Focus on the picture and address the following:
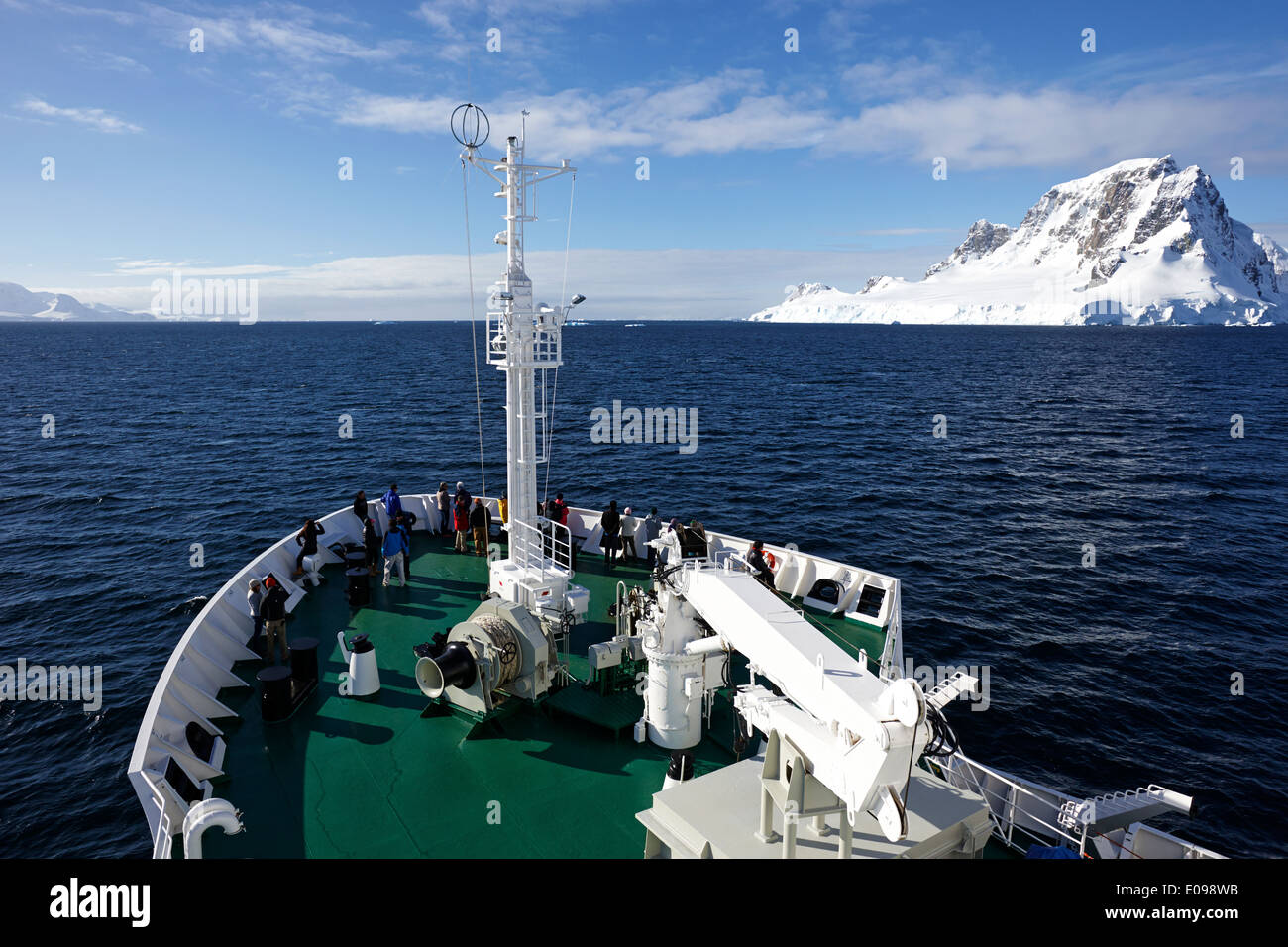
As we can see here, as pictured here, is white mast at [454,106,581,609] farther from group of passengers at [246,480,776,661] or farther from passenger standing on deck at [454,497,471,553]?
passenger standing on deck at [454,497,471,553]

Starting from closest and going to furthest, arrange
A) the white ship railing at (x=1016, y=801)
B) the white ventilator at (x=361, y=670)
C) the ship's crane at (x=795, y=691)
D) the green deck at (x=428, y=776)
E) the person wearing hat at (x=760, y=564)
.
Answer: the ship's crane at (x=795, y=691) → the green deck at (x=428, y=776) → the white ship railing at (x=1016, y=801) → the white ventilator at (x=361, y=670) → the person wearing hat at (x=760, y=564)

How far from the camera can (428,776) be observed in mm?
12281

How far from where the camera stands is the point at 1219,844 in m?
17.5

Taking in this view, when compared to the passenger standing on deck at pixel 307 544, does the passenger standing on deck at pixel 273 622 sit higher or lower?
lower

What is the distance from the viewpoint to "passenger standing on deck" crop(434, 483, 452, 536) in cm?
2311

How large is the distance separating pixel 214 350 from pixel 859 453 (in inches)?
6356

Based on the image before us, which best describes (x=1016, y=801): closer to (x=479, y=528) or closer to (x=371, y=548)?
(x=479, y=528)

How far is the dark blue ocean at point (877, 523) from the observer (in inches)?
829

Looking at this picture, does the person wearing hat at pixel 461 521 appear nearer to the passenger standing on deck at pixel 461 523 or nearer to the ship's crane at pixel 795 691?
the passenger standing on deck at pixel 461 523

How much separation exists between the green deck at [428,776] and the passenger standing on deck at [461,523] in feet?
19.5

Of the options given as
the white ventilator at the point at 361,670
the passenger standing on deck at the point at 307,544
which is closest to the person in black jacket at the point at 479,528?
the passenger standing on deck at the point at 307,544

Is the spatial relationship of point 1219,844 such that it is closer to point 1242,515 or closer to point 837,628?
point 837,628

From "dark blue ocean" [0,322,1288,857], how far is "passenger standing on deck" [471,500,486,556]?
10680 millimetres
